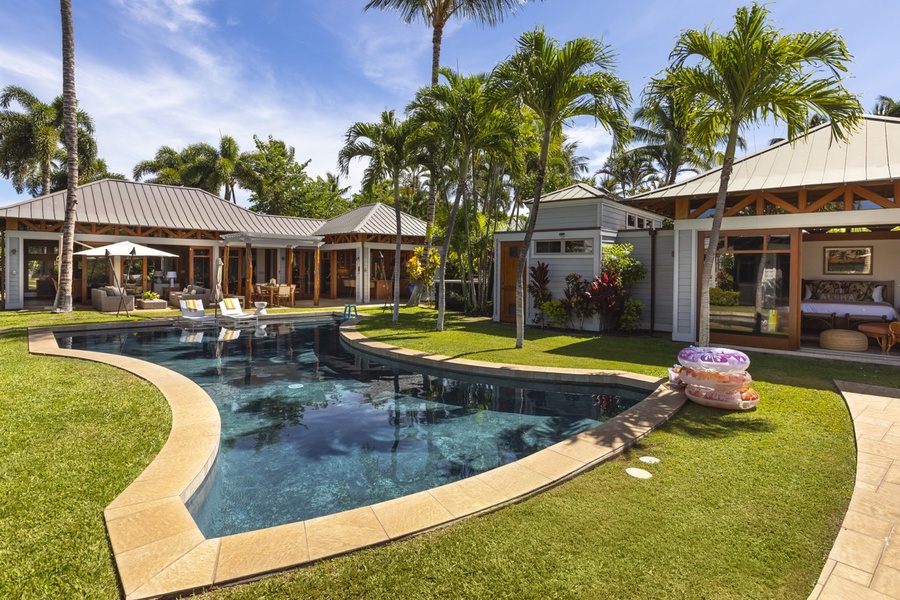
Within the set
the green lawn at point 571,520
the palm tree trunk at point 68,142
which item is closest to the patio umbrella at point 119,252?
the palm tree trunk at point 68,142

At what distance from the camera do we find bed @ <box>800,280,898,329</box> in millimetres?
10258

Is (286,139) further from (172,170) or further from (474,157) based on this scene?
(474,157)

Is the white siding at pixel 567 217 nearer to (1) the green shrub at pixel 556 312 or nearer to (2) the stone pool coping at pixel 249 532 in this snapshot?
(1) the green shrub at pixel 556 312

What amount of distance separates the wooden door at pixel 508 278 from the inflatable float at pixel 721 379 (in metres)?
8.93

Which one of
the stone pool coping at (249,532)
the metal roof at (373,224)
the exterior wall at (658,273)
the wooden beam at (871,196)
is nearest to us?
the stone pool coping at (249,532)

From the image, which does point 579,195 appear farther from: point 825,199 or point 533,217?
point 825,199

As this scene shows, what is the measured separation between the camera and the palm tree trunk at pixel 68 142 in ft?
47.7

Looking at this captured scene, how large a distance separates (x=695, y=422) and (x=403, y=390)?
431 cm

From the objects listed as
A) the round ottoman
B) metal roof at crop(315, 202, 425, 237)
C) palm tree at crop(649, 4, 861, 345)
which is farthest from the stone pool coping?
metal roof at crop(315, 202, 425, 237)

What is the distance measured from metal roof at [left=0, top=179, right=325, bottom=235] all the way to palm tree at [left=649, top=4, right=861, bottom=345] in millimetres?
19703

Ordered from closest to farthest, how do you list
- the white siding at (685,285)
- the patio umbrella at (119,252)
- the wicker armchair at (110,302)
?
the white siding at (685,285) < the patio umbrella at (119,252) < the wicker armchair at (110,302)

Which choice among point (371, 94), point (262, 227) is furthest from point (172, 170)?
point (371, 94)

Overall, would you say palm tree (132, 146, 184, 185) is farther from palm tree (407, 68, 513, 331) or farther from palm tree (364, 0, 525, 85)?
palm tree (407, 68, 513, 331)

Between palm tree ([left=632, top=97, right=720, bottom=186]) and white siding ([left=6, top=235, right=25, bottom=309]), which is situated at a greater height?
palm tree ([left=632, top=97, right=720, bottom=186])
